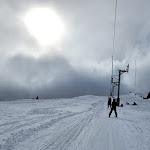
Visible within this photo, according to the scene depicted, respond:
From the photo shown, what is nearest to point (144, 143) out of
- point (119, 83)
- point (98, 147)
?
point (98, 147)

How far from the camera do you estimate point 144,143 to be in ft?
20.2

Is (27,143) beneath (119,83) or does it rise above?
beneath

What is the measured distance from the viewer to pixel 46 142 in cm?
562

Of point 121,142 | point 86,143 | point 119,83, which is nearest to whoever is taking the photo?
point 86,143

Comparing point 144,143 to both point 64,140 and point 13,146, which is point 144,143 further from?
point 13,146

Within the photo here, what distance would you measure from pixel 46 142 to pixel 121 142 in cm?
304

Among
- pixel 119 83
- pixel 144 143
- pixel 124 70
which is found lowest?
pixel 144 143

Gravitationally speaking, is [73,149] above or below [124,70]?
below

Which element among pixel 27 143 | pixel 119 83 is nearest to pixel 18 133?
pixel 27 143

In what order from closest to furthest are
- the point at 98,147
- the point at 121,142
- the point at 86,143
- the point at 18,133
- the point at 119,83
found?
the point at 98,147, the point at 86,143, the point at 121,142, the point at 18,133, the point at 119,83

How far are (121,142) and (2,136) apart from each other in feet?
16.1

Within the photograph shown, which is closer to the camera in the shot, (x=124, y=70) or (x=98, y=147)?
(x=98, y=147)

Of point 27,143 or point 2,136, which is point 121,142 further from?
point 2,136

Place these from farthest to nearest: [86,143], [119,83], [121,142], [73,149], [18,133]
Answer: [119,83] < [18,133] < [121,142] < [86,143] < [73,149]
